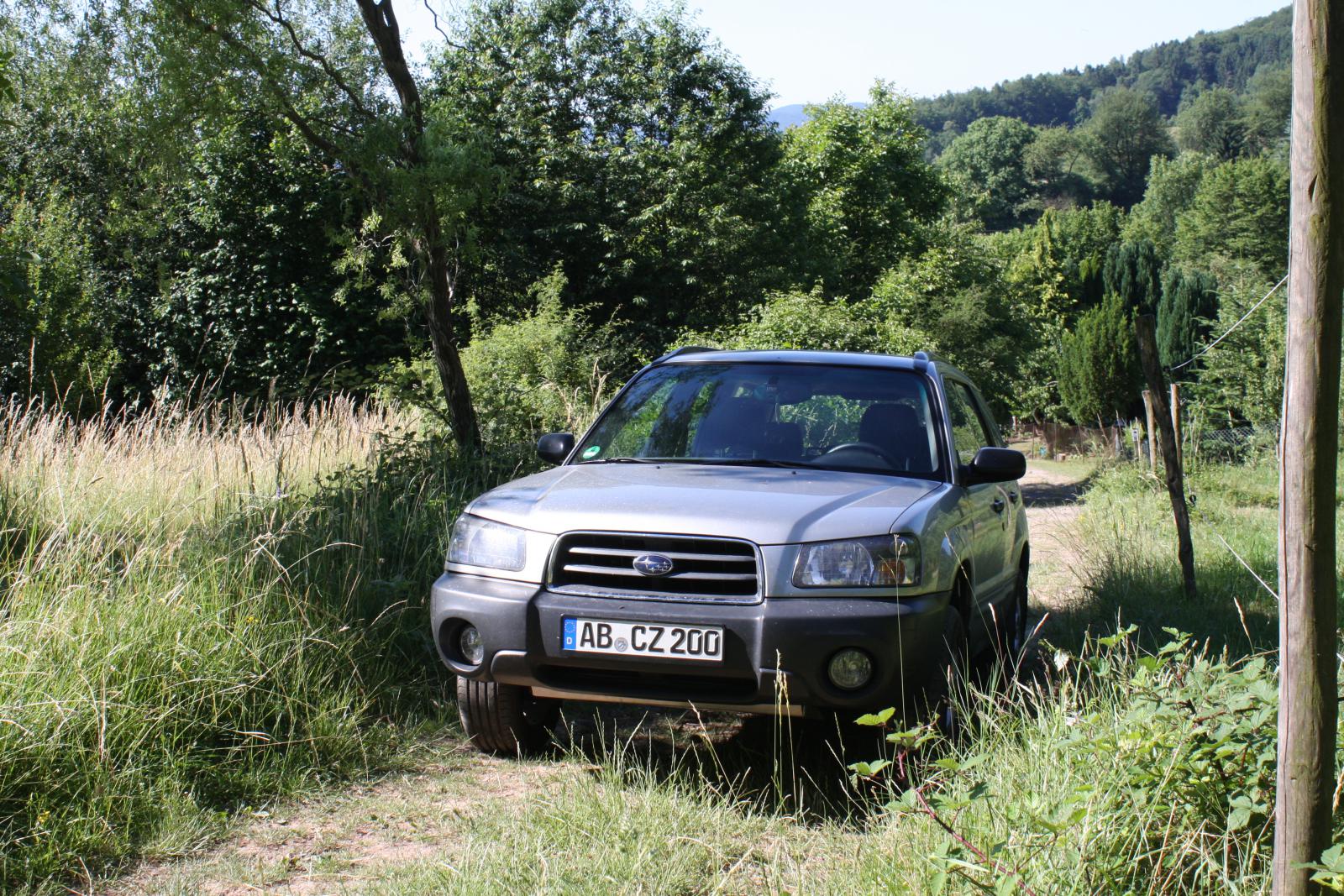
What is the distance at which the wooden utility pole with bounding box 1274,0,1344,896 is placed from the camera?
7.64 feet

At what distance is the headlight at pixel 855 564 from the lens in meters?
4.16

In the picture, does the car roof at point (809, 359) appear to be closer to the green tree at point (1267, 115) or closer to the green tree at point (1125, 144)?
the green tree at point (1267, 115)

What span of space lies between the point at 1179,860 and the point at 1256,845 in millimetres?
188

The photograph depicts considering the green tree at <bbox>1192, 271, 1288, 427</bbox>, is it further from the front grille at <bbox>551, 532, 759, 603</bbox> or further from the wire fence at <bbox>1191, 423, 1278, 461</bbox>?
the front grille at <bbox>551, 532, 759, 603</bbox>

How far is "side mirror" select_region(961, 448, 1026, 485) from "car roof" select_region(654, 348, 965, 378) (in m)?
0.67

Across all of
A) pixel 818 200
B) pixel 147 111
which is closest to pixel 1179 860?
pixel 147 111

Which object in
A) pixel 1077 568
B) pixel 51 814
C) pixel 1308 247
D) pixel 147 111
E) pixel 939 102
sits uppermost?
pixel 939 102

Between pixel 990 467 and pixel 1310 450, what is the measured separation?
2.79m

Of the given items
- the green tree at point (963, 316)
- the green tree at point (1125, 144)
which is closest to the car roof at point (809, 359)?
the green tree at point (963, 316)

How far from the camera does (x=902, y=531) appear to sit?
4223mm

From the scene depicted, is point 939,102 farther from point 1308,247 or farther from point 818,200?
point 1308,247

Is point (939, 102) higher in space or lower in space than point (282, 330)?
higher

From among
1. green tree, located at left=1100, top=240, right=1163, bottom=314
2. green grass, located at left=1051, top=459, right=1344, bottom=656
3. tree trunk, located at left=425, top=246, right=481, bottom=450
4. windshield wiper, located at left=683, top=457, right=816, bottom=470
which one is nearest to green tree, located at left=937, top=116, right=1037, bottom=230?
green tree, located at left=1100, top=240, right=1163, bottom=314

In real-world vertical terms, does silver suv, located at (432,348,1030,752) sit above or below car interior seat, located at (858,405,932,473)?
below
